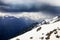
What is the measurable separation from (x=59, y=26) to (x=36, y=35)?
40.8 ft

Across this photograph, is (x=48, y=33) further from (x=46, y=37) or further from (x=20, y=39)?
(x=20, y=39)

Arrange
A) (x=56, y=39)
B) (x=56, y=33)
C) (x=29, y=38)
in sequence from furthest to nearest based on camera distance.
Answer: (x=29, y=38) → (x=56, y=33) → (x=56, y=39)

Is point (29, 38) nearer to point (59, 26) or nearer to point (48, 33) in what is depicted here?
point (48, 33)

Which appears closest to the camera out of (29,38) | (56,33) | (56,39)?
(56,39)

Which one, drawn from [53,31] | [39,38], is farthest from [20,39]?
[53,31]

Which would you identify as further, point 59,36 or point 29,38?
point 29,38

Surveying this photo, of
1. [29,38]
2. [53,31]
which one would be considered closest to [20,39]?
[29,38]

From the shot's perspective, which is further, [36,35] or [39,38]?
[36,35]

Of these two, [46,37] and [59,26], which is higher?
[59,26]

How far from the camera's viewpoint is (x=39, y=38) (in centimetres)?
8012

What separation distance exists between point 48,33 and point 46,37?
4.28 meters

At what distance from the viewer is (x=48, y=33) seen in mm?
80750

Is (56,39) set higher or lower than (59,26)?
lower

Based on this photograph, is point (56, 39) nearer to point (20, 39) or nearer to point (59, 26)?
point (59, 26)
